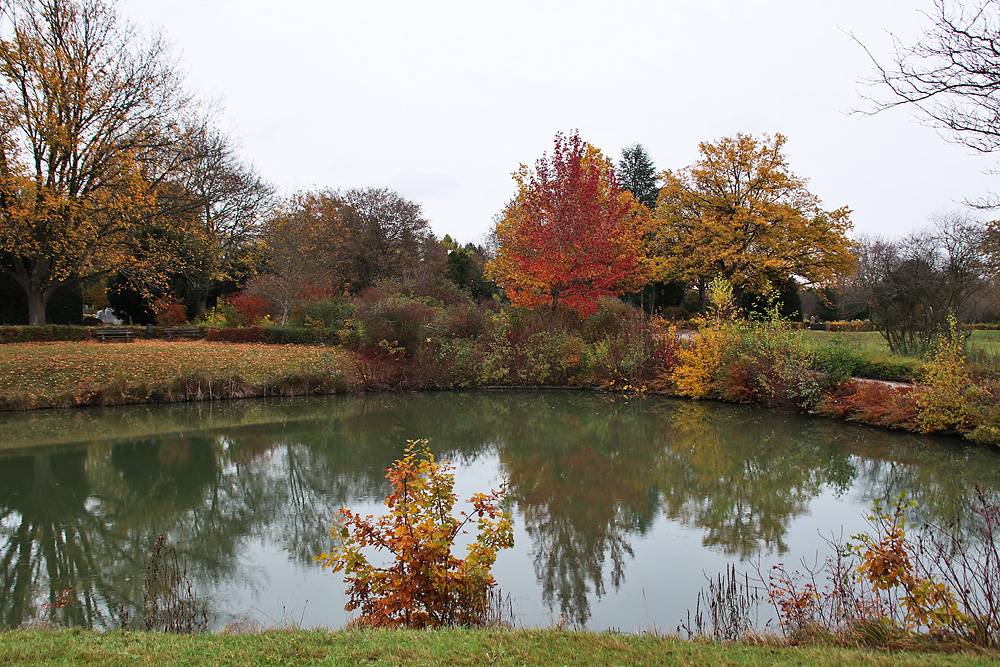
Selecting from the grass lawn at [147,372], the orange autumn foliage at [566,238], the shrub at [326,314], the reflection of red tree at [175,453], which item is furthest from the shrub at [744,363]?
the shrub at [326,314]

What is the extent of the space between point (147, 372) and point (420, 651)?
50.7ft

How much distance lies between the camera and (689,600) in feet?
16.8

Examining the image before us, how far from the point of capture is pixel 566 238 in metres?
19.0

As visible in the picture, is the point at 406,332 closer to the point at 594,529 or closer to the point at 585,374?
the point at 585,374

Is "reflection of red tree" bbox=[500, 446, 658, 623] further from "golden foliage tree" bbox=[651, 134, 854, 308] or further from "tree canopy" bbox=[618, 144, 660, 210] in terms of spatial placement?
"tree canopy" bbox=[618, 144, 660, 210]

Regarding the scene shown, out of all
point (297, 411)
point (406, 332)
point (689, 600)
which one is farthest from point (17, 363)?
point (689, 600)

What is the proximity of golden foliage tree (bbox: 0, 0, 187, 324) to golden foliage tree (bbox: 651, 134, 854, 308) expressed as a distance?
21.0 meters

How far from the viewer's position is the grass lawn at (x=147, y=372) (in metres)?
14.5

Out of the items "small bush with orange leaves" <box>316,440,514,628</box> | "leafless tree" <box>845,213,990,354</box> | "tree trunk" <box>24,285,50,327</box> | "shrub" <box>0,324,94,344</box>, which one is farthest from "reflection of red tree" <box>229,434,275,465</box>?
"leafless tree" <box>845,213,990,354</box>

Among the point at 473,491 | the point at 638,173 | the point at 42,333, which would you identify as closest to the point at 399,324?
the point at 42,333

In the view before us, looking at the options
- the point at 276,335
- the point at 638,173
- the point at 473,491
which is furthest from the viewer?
the point at 638,173

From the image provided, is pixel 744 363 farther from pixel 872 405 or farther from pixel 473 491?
pixel 473 491

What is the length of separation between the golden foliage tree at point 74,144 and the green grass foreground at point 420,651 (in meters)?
17.6

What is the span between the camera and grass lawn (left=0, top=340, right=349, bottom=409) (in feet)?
47.7
